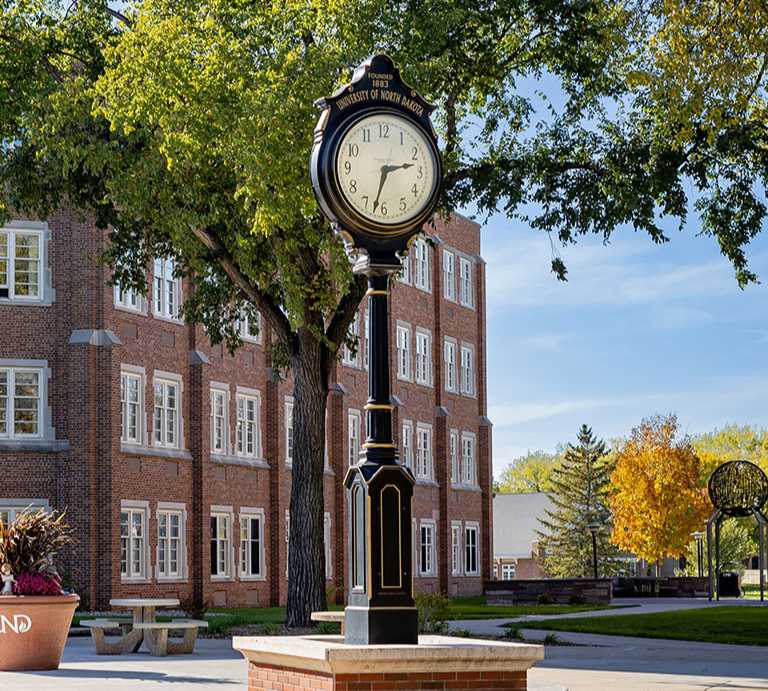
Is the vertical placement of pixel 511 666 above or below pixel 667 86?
below

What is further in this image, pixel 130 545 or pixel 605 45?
pixel 130 545

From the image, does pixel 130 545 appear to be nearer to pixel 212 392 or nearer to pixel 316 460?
pixel 212 392

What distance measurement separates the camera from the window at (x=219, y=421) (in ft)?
150

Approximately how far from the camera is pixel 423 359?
60.3m

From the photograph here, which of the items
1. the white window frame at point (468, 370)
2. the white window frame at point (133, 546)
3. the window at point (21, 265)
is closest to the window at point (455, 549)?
the white window frame at point (468, 370)

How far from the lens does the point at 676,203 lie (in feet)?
89.4

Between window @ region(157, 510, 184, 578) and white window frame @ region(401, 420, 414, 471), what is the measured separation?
52.3 feet

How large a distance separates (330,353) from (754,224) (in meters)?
8.10

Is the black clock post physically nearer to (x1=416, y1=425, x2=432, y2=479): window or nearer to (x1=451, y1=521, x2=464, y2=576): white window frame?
(x1=416, y1=425, x2=432, y2=479): window

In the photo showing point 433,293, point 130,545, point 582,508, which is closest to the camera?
point 130,545

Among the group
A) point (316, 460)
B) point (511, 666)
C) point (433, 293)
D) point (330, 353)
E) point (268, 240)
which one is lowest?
point (511, 666)

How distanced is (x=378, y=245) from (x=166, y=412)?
3260cm

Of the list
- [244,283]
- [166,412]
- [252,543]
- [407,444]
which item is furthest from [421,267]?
A: [244,283]

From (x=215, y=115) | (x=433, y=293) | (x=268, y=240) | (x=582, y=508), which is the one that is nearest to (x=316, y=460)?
(x=268, y=240)
